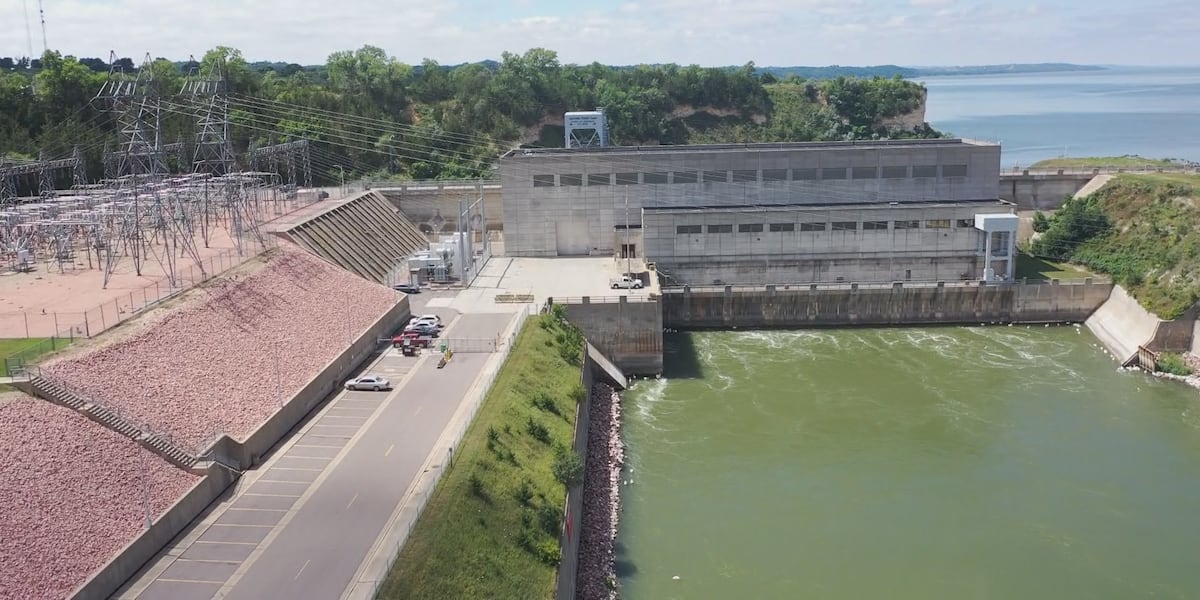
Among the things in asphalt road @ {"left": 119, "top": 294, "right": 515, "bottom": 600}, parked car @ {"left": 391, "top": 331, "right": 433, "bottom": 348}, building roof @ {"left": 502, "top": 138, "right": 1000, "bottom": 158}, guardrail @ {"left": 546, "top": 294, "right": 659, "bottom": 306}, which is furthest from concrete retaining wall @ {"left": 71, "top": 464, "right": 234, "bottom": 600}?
building roof @ {"left": 502, "top": 138, "right": 1000, "bottom": 158}

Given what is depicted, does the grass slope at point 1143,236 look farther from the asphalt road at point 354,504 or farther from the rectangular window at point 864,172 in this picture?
the asphalt road at point 354,504

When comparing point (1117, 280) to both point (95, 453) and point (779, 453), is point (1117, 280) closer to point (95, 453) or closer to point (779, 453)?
point (779, 453)

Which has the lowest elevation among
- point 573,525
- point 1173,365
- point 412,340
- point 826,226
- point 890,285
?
point 573,525

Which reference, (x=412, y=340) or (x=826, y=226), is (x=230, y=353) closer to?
(x=412, y=340)

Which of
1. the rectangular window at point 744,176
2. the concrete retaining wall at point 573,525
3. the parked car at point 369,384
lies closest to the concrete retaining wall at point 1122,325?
the rectangular window at point 744,176

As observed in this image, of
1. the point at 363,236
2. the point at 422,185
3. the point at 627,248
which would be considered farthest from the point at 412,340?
the point at 422,185

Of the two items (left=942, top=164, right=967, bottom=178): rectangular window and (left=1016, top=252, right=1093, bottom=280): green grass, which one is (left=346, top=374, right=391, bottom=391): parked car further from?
(left=942, top=164, right=967, bottom=178): rectangular window
